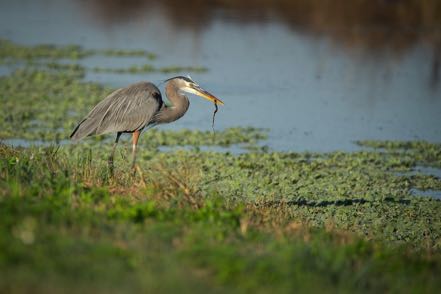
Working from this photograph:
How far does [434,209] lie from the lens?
904cm

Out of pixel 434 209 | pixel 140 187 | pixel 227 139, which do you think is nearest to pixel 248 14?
pixel 227 139

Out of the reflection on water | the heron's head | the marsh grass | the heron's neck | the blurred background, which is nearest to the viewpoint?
the marsh grass

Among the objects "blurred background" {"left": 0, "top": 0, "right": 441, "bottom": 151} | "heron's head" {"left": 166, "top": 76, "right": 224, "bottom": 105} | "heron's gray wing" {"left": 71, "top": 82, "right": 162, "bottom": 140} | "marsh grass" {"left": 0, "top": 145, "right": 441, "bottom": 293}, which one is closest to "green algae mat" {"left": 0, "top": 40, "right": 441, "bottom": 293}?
"marsh grass" {"left": 0, "top": 145, "right": 441, "bottom": 293}

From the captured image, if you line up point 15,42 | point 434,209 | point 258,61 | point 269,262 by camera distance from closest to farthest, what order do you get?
point 269,262
point 434,209
point 258,61
point 15,42

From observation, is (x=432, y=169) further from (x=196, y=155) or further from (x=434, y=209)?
(x=196, y=155)

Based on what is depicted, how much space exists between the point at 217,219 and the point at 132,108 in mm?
3225

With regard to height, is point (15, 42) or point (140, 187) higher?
point (15, 42)

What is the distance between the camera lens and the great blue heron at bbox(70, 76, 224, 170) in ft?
29.2

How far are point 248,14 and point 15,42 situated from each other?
26.6 feet

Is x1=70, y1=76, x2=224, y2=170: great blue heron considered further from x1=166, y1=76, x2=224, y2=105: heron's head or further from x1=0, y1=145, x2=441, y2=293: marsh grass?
x1=0, y1=145, x2=441, y2=293: marsh grass

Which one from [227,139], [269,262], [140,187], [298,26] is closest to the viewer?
[269,262]

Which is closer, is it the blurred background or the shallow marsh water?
the shallow marsh water

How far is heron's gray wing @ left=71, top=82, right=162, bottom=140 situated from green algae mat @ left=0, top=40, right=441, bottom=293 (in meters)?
0.90

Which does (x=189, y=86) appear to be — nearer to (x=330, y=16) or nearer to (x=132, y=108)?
(x=132, y=108)
